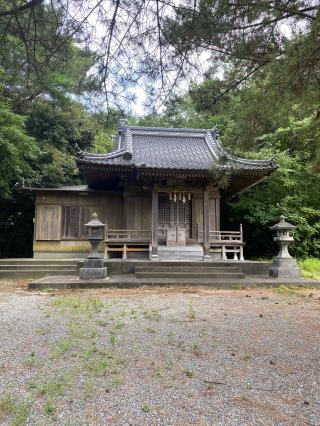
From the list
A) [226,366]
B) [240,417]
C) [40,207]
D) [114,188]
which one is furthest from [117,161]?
[240,417]

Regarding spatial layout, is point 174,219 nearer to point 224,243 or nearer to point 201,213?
point 201,213

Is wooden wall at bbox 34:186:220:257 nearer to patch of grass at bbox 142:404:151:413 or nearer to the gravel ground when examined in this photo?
the gravel ground

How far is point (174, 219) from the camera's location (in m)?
12.3

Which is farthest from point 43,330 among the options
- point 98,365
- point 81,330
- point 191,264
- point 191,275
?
point 191,264

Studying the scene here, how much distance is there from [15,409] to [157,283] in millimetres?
6272

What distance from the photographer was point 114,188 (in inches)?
525

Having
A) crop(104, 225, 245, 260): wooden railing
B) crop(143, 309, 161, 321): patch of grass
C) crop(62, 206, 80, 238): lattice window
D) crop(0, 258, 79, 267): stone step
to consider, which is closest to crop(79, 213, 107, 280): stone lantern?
crop(104, 225, 245, 260): wooden railing

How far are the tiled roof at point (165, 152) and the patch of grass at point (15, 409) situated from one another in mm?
7120

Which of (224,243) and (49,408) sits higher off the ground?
(224,243)

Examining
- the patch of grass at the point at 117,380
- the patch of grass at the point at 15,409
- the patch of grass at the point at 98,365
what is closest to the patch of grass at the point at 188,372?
the patch of grass at the point at 117,380

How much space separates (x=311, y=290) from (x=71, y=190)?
8.88 m

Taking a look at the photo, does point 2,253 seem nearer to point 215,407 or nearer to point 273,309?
point 273,309

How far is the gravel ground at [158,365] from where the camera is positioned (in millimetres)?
2346

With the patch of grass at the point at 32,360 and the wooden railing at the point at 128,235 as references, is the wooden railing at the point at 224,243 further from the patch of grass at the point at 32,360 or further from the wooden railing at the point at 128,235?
the patch of grass at the point at 32,360
